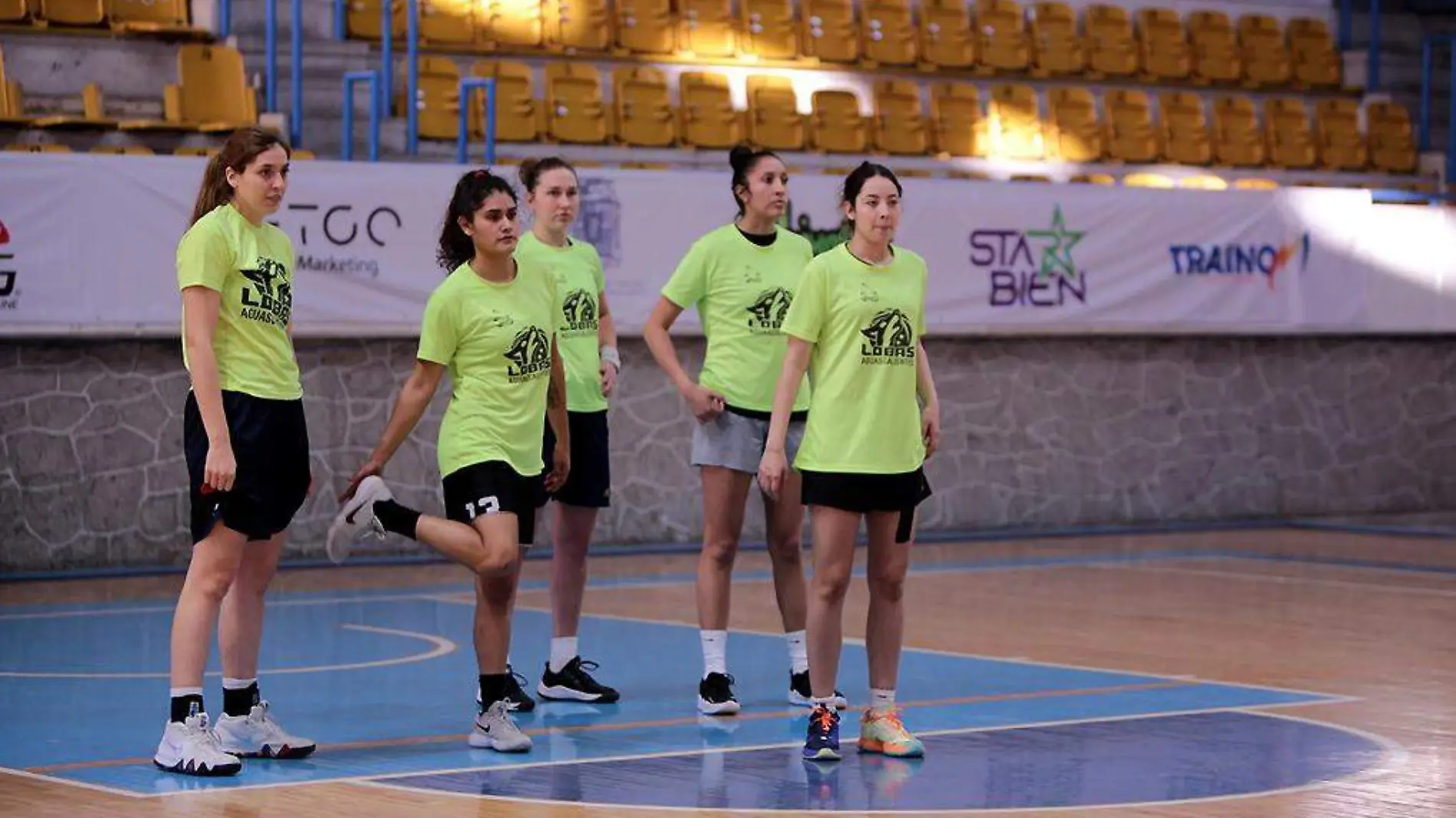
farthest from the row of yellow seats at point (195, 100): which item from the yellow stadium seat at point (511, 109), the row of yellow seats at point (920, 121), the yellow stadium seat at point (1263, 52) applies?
the yellow stadium seat at point (1263, 52)

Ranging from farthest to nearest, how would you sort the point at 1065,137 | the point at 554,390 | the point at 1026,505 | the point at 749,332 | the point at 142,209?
the point at 1065,137, the point at 1026,505, the point at 142,209, the point at 749,332, the point at 554,390

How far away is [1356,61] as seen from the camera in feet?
84.6

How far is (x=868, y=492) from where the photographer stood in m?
7.96

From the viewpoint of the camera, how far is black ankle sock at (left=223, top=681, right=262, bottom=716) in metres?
7.95

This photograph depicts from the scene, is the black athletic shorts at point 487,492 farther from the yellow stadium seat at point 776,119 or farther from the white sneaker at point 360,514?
the yellow stadium seat at point 776,119

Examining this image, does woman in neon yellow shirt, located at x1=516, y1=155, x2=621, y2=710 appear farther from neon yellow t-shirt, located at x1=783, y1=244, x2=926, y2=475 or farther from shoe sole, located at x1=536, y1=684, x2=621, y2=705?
neon yellow t-shirt, located at x1=783, y1=244, x2=926, y2=475

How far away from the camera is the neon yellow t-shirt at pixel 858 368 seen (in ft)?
26.2

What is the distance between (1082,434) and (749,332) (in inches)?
375

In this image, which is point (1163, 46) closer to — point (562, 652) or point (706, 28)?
point (706, 28)

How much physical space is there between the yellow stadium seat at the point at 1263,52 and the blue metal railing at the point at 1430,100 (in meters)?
1.44

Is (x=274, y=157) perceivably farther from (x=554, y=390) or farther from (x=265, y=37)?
(x=265, y=37)

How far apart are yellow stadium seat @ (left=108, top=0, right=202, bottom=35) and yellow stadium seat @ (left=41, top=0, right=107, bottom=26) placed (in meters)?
0.12

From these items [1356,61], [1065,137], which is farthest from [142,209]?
[1356,61]

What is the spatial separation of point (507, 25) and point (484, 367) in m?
13.1
